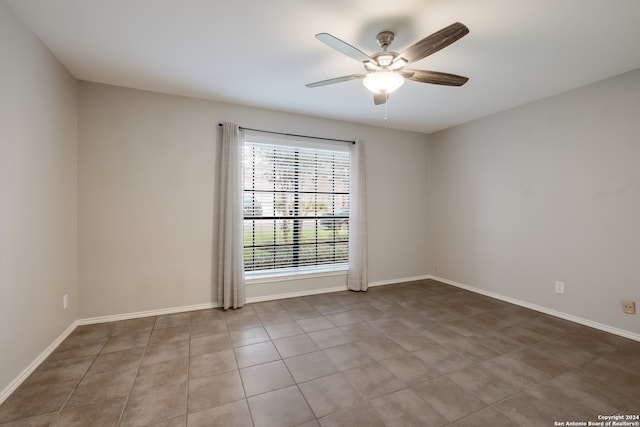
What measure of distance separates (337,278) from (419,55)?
10.3 ft

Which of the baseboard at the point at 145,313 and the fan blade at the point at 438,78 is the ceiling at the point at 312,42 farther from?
the baseboard at the point at 145,313

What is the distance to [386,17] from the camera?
1.88 metres

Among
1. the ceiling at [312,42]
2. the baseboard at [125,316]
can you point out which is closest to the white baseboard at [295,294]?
the baseboard at [125,316]

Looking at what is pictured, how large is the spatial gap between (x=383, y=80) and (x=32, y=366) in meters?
3.38

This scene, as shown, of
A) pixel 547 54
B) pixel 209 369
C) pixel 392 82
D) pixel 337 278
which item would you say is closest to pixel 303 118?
pixel 392 82

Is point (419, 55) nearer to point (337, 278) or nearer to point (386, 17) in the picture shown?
point (386, 17)

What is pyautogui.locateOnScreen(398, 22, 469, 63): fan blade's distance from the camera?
1.53m

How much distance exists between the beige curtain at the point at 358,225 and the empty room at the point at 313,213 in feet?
0.11

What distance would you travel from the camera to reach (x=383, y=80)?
1.98 metres

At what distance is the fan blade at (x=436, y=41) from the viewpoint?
1532mm

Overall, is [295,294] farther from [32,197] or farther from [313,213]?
[32,197]

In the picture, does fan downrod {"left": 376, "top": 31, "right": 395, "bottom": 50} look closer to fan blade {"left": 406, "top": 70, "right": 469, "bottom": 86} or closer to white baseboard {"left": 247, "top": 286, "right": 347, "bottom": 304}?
fan blade {"left": 406, "top": 70, "right": 469, "bottom": 86}

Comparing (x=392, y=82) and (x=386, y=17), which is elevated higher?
(x=386, y=17)

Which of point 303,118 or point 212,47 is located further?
point 303,118
